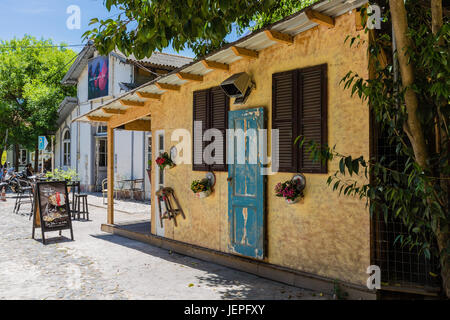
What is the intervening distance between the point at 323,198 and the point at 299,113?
3.91ft

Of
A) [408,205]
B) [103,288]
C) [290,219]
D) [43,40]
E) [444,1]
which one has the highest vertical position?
[43,40]

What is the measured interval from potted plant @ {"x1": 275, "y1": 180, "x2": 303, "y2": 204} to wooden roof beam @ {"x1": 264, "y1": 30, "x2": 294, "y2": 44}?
1.90 meters

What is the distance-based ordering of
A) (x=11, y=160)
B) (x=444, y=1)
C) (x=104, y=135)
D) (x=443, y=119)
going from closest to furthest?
(x=443, y=119)
(x=444, y=1)
(x=104, y=135)
(x=11, y=160)

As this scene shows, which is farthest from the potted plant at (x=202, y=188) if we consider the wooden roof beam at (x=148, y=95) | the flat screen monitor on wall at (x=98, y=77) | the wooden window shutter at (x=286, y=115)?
the flat screen monitor on wall at (x=98, y=77)

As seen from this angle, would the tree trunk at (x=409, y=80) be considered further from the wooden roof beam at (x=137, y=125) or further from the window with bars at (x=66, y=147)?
the window with bars at (x=66, y=147)

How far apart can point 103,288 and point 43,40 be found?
29.3m

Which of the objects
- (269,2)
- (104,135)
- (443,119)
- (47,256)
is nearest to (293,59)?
(269,2)

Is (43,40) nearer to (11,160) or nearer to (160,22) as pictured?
(11,160)

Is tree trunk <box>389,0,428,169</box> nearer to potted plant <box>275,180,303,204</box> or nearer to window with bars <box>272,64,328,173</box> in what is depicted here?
window with bars <box>272,64,328,173</box>

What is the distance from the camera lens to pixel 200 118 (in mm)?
7117

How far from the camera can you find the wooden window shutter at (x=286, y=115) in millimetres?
5387

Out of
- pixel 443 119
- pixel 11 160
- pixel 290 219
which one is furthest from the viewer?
pixel 11 160

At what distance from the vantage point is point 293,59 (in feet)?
17.9

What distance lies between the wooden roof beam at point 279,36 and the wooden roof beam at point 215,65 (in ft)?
4.32
